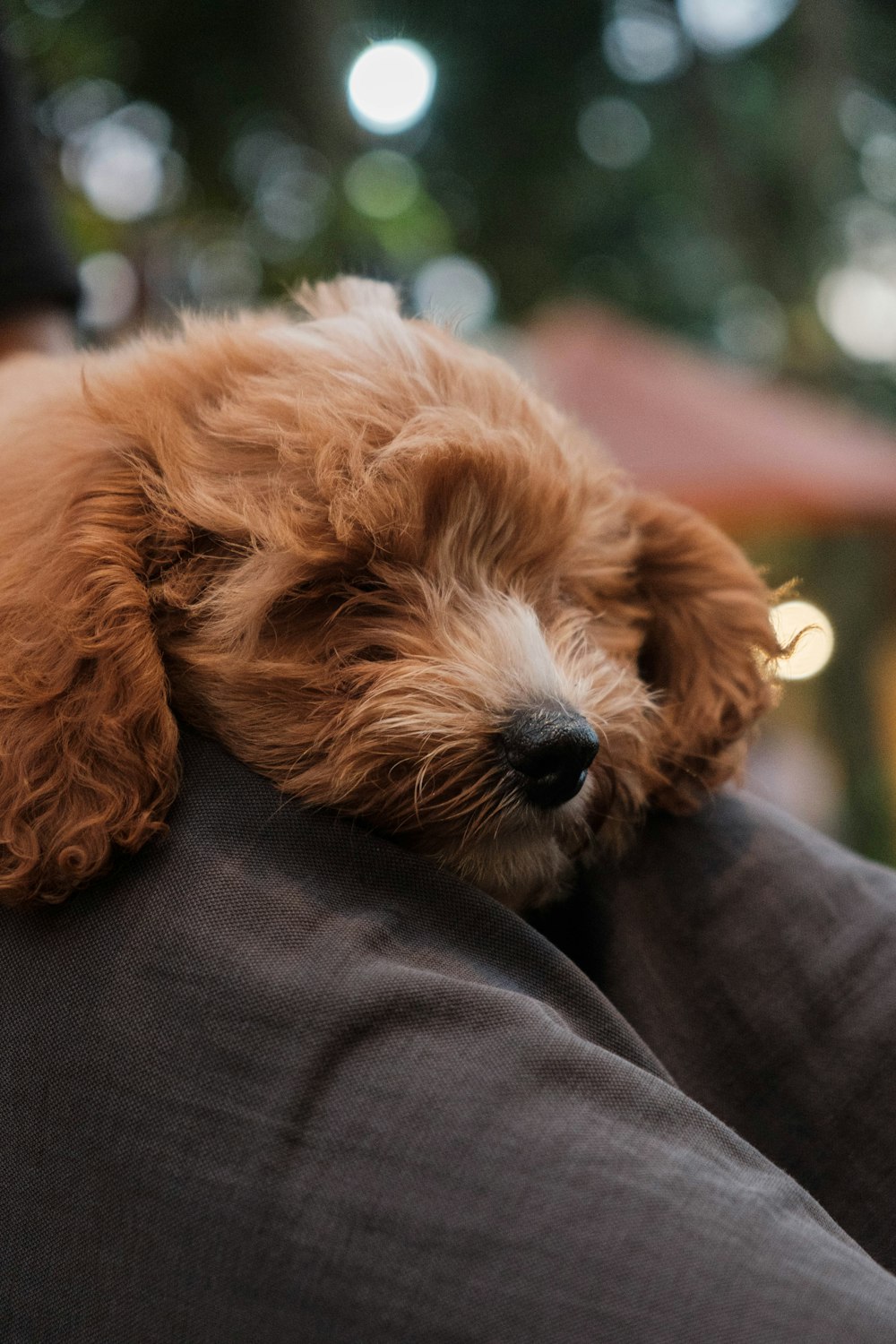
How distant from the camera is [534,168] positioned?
597 centimetres

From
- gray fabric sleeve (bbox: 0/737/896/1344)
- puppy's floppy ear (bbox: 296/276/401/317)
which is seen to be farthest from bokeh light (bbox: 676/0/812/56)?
gray fabric sleeve (bbox: 0/737/896/1344)

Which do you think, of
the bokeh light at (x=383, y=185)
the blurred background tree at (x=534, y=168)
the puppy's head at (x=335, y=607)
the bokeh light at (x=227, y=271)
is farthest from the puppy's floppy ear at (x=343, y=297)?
the bokeh light at (x=227, y=271)

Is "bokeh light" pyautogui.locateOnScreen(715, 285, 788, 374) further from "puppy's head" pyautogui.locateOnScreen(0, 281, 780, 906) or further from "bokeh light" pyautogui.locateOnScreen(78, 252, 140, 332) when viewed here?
"puppy's head" pyautogui.locateOnScreen(0, 281, 780, 906)

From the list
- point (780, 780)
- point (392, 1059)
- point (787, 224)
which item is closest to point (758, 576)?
point (392, 1059)

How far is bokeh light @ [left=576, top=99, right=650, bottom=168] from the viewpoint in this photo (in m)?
5.99

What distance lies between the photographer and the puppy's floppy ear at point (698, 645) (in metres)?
1.82

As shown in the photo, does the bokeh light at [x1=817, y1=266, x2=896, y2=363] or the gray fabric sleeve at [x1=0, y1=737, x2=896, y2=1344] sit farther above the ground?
the bokeh light at [x1=817, y1=266, x2=896, y2=363]

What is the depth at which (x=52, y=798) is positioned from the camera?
134 centimetres

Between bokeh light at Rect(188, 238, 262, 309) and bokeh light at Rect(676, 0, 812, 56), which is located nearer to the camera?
bokeh light at Rect(676, 0, 812, 56)

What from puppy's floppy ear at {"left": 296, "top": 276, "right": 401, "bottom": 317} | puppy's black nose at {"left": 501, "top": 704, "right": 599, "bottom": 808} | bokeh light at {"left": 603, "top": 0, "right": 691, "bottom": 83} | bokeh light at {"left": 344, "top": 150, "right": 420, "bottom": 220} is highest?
bokeh light at {"left": 603, "top": 0, "right": 691, "bottom": 83}

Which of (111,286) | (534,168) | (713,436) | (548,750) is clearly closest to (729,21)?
(534,168)

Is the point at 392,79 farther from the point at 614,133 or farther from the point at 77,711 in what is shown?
the point at 614,133

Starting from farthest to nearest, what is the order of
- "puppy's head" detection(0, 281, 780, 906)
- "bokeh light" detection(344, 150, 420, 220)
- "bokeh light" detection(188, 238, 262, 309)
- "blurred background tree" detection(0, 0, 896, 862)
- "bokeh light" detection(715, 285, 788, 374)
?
"bokeh light" detection(715, 285, 788, 374)
"bokeh light" detection(188, 238, 262, 309)
"bokeh light" detection(344, 150, 420, 220)
"blurred background tree" detection(0, 0, 896, 862)
"puppy's head" detection(0, 281, 780, 906)

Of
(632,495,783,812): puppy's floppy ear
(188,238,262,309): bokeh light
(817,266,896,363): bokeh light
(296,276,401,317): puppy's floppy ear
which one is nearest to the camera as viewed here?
(632,495,783,812): puppy's floppy ear
